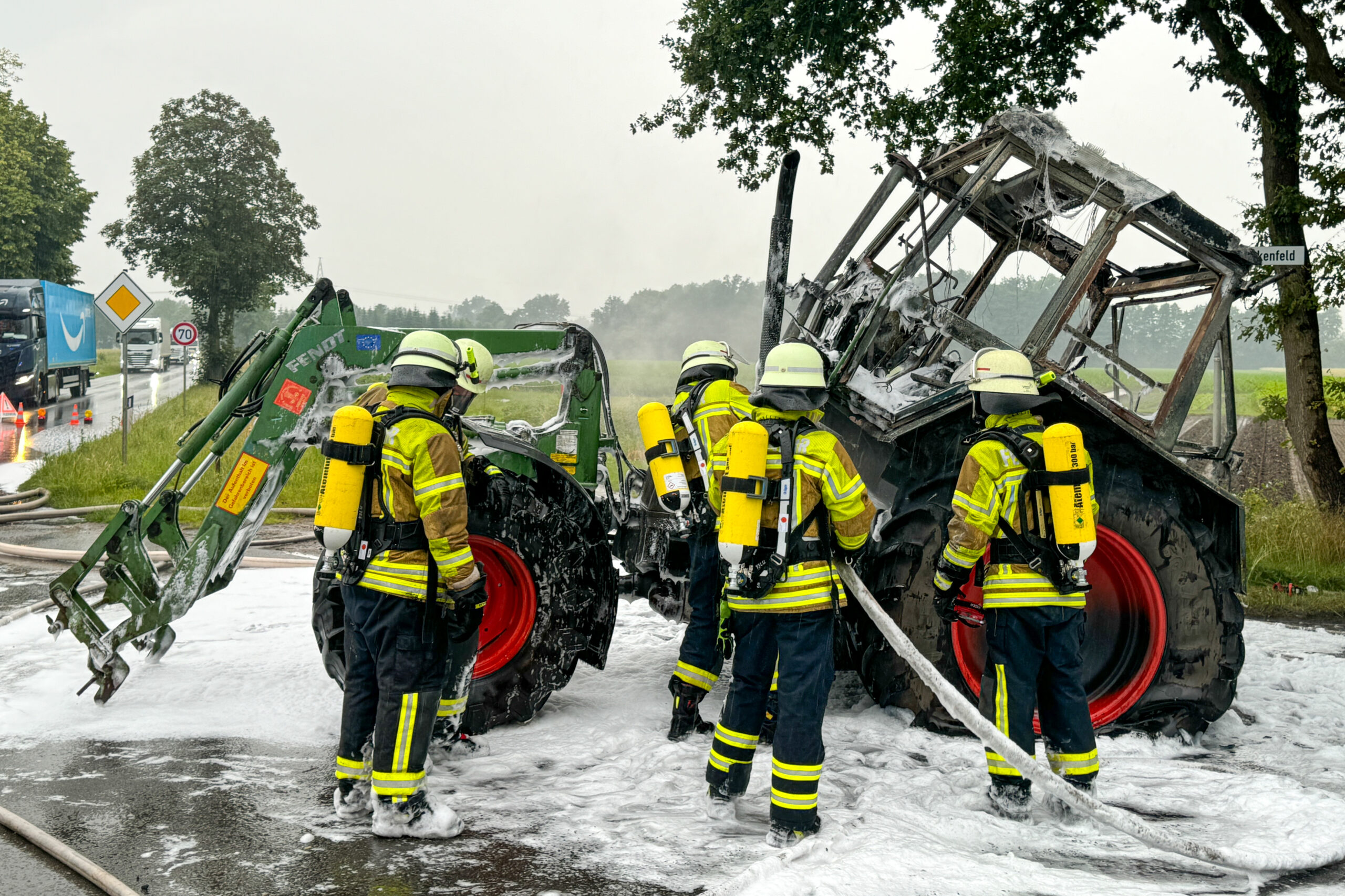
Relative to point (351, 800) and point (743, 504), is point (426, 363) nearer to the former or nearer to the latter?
point (743, 504)

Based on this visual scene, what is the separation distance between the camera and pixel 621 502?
5758 mm

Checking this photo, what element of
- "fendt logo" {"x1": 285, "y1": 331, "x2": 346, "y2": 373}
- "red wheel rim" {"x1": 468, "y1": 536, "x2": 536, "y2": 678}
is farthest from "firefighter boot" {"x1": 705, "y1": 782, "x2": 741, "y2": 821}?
"fendt logo" {"x1": 285, "y1": 331, "x2": 346, "y2": 373}

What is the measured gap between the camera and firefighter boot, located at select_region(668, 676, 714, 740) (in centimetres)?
492

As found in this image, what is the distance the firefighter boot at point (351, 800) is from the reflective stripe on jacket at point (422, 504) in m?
0.79

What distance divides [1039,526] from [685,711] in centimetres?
188

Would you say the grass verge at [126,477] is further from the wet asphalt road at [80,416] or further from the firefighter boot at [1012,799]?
the firefighter boot at [1012,799]

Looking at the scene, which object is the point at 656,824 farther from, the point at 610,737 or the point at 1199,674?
the point at 1199,674

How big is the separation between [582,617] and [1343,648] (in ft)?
16.4

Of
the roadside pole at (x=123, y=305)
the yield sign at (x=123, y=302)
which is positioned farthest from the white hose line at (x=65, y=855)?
the yield sign at (x=123, y=302)

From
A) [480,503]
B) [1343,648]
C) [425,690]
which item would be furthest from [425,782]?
[1343,648]

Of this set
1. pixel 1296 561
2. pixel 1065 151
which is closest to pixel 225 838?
pixel 1065 151

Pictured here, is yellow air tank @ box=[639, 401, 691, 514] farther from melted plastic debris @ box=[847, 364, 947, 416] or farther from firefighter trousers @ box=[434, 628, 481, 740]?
firefighter trousers @ box=[434, 628, 481, 740]

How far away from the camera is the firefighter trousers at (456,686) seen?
435 cm

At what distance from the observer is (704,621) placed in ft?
16.5
